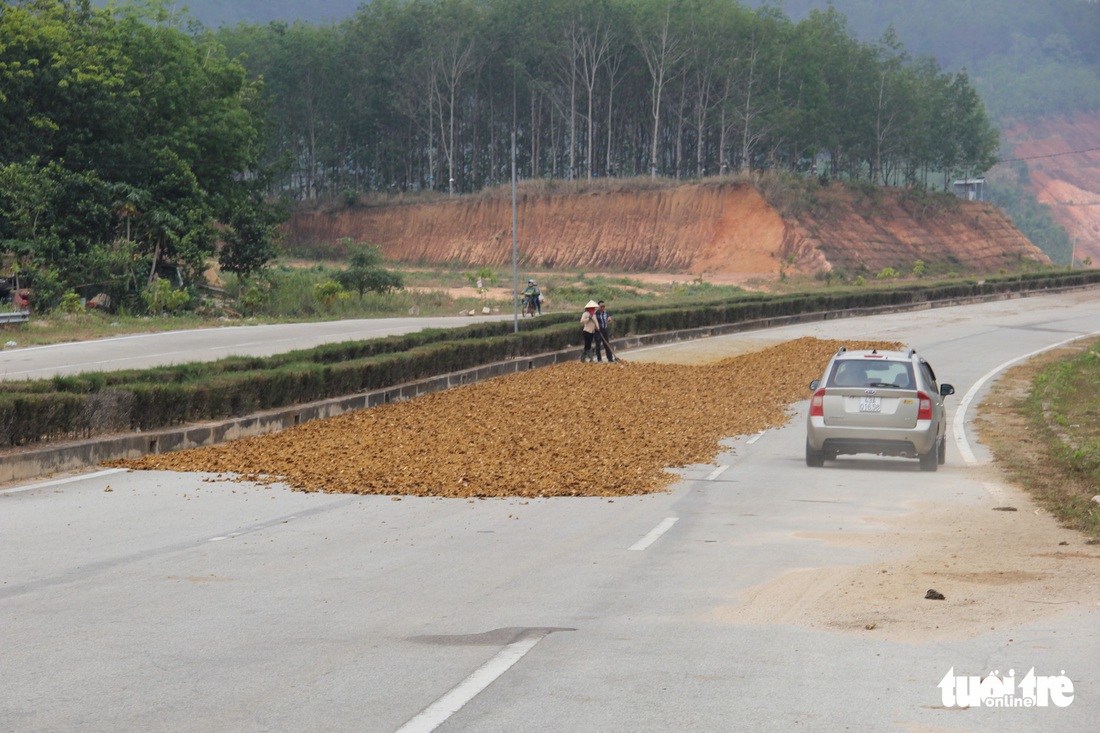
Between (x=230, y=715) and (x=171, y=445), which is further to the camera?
(x=171, y=445)

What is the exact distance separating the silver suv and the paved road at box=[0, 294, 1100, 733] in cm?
258

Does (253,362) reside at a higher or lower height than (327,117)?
lower

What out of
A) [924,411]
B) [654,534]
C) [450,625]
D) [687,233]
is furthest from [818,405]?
[687,233]

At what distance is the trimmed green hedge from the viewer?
16688mm

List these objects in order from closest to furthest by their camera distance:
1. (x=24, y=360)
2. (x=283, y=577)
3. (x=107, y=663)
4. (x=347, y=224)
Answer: (x=107, y=663), (x=283, y=577), (x=24, y=360), (x=347, y=224)

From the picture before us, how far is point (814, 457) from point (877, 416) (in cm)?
100

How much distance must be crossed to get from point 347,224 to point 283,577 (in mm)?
108608

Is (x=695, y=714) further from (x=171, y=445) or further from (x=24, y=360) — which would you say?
(x=24, y=360)

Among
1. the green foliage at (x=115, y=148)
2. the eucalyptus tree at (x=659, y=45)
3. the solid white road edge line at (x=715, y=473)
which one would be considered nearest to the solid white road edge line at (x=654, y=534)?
the solid white road edge line at (x=715, y=473)

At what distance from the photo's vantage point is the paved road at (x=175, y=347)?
29625mm

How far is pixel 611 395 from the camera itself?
26.4m

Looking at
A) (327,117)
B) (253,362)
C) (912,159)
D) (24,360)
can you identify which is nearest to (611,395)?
(253,362)

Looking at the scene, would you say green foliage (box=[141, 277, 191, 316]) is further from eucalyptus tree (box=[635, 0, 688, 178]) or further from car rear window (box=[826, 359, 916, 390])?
eucalyptus tree (box=[635, 0, 688, 178])

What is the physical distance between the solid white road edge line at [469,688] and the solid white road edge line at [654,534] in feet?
11.4
